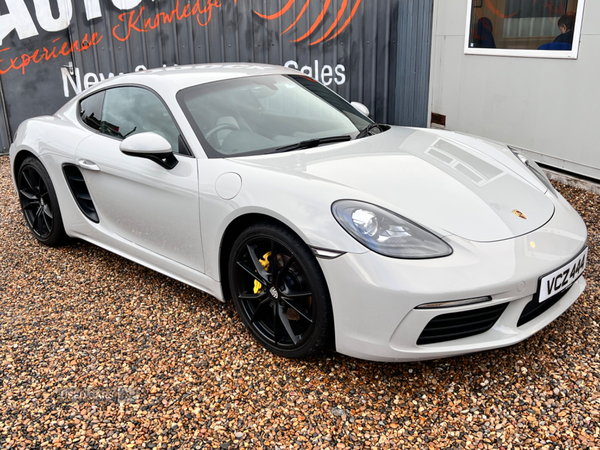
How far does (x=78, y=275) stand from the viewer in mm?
4027

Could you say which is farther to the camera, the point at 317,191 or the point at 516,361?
the point at 516,361

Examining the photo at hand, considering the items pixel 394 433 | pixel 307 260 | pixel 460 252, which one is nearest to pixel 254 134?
pixel 307 260

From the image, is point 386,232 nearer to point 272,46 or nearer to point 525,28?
point 525,28

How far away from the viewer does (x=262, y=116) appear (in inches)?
131

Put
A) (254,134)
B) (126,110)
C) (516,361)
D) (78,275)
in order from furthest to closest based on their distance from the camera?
1. (78,275)
2. (126,110)
3. (254,134)
4. (516,361)

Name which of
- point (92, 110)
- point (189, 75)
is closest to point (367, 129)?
point (189, 75)

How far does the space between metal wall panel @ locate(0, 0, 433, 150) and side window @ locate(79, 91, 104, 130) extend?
3777 mm

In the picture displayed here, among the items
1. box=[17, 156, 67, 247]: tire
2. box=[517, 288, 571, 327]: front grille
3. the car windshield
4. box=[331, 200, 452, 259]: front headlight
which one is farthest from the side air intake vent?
box=[517, 288, 571, 327]: front grille

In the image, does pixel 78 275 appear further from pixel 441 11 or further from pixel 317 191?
pixel 441 11

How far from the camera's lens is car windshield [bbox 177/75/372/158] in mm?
3129

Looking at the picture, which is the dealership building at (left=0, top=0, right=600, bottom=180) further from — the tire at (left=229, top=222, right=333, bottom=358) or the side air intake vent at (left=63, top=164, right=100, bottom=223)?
the tire at (left=229, top=222, right=333, bottom=358)

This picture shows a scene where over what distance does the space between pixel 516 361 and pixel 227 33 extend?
246 inches

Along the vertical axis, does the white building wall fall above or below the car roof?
below

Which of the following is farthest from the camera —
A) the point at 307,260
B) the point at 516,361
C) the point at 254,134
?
the point at 254,134
